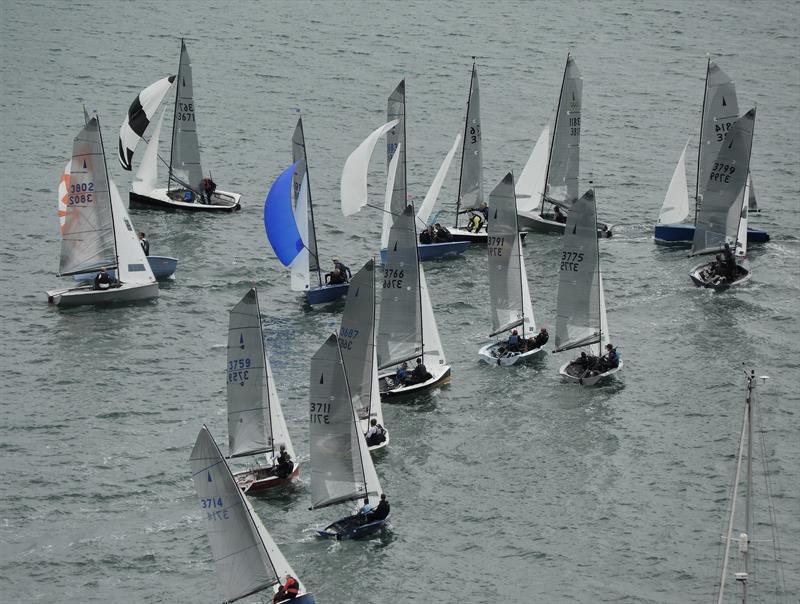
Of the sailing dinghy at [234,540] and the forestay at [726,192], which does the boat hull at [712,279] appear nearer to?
the forestay at [726,192]

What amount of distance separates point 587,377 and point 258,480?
19.8 meters

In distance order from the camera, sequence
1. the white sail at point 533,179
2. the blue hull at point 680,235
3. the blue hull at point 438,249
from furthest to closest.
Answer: the white sail at point 533,179, the blue hull at point 680,235, the blue hull at point 438,249

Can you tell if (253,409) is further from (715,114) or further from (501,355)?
(715,114)

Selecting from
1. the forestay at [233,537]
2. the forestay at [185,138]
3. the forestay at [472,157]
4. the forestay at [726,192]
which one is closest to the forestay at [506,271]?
the forestay at [472,157]

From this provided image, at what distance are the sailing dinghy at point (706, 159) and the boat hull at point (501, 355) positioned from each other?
21697mm

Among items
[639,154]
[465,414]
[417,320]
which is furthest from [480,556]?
[639,154]

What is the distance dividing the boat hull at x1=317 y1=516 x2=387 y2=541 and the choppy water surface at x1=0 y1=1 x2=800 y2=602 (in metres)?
0.65

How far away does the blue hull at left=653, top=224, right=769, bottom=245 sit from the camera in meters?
95.1

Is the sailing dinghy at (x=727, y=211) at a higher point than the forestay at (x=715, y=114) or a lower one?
lower

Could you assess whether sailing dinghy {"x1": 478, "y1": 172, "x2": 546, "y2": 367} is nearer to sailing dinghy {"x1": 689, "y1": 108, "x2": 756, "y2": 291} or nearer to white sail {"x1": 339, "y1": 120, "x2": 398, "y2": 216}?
white sail {"x1": 339, "y1": 120, "x2": 398, "y2": 216}

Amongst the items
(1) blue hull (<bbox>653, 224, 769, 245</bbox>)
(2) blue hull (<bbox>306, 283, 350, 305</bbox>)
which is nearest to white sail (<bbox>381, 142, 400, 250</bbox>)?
(2) blue hull (<bbox>306, 283, 350, 305</bbox>)

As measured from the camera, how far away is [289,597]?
53.2 m

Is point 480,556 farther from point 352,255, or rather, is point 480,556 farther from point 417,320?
point 352,255

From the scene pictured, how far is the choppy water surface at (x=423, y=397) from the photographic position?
59125 mm
